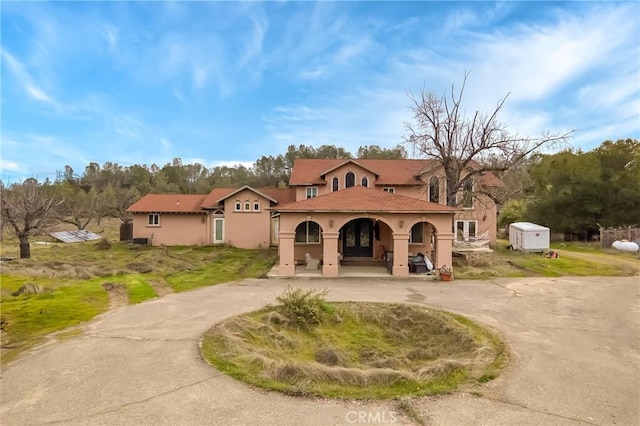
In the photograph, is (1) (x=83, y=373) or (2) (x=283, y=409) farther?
(1) (x=83, y=373)

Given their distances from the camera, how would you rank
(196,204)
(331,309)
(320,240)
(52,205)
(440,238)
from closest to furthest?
(331,309)
(440,238)
(320,240)
(52,205)
(196,204)

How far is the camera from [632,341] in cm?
863

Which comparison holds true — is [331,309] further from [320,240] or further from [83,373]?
[320,240]

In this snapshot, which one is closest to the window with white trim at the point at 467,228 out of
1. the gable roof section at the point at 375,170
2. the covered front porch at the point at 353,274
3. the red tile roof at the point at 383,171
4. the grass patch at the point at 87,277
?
the red tile roof at the point at 383,171

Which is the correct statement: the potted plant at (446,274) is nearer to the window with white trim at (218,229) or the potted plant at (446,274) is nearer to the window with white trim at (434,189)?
the window with white trim at (434,189)

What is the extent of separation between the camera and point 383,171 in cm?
2753

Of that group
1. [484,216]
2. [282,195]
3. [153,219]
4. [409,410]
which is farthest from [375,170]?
[409,410]

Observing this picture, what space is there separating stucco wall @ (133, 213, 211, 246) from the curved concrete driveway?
53.6 ft

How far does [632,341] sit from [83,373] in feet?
38.3

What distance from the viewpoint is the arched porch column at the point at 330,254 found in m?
16.8

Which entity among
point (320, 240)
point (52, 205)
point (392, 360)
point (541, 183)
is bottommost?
point (392, 360)

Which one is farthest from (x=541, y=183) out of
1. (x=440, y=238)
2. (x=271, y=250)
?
(x=271, y=250)

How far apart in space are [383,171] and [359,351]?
→ 2020 cm

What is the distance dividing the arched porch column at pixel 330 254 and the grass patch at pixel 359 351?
514cm
